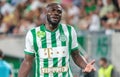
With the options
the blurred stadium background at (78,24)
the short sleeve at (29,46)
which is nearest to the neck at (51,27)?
the short sleeve at (29,46)

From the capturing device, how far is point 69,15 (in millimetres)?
15617

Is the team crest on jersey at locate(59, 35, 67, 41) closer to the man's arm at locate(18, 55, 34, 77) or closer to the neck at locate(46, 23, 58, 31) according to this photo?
the neck at locate(46, 23, 58, 31)

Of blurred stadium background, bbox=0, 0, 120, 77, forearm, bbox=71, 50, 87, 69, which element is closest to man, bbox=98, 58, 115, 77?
blurred stadium background, bbox=0, 0, 120, 77

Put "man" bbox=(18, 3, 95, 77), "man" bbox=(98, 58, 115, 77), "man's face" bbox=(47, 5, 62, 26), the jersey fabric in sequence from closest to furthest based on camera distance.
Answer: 1. "man's face" bbox=(47, 5, 62, 26)
2. "man" bbox=(18, 3, 95, 77)
3. the jersey fabric
4. "man" bbox=(98, 58, 115, 77)

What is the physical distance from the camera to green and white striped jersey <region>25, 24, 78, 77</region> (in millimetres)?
7098

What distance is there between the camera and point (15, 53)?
51.7 ft

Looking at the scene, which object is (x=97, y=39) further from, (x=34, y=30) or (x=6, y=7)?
(x=34, y=30)

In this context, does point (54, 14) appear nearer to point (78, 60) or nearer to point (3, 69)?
point (78, 60)

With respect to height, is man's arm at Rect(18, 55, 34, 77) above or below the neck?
below

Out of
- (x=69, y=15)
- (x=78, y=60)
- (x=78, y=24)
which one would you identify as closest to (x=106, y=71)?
(x=78, y=24)

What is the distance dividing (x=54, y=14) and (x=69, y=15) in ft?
28.7

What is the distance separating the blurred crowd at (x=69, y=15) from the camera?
565 inches

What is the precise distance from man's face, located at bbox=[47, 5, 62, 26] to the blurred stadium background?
6.18 m

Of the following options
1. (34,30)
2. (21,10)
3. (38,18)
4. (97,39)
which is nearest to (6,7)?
(21,10)
